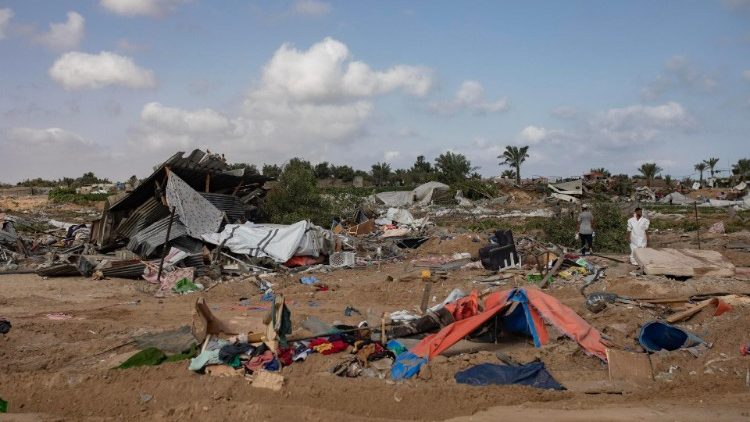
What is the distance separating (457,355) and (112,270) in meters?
9.48

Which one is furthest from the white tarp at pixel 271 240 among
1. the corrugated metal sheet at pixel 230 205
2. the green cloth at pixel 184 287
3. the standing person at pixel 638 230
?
the standing person at pixel 638 230

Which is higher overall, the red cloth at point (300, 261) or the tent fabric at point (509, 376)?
the red cloth at point (300, 261)

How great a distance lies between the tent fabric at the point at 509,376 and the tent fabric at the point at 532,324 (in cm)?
52

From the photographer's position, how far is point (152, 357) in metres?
6.64

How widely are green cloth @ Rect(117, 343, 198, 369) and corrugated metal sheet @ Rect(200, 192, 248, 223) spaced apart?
31.2 ft

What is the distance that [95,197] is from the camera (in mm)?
39219

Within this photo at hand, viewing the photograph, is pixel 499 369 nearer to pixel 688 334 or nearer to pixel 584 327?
pixel 584 327

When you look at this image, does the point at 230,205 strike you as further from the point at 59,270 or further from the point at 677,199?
the point at 677,199

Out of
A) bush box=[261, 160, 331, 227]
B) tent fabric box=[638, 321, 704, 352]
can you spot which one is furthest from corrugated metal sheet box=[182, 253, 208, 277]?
tent fabric box=[638, 321, 704, 352]

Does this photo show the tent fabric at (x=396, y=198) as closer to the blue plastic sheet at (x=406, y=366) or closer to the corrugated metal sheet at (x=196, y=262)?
the corrugated metal sheet at (x=196, y=262)

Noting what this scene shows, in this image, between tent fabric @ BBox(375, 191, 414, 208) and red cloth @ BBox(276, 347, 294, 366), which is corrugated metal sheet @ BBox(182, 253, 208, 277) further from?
tent fabric @ BBox(375, 191, 414, 208)

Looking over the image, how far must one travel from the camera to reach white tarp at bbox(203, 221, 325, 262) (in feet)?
47.6

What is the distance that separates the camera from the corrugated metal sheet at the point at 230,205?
16.1m

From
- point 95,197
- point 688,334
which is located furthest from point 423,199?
point 688,334
